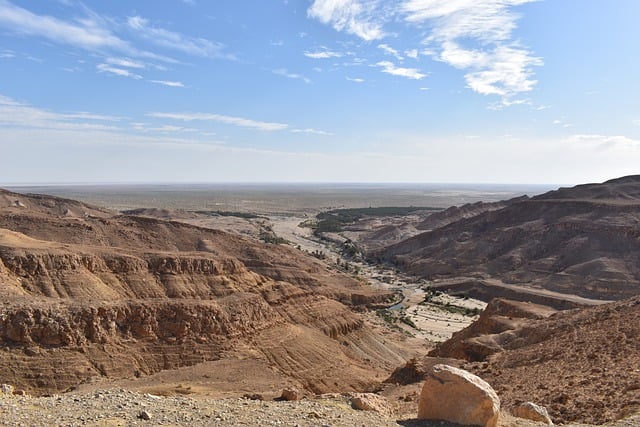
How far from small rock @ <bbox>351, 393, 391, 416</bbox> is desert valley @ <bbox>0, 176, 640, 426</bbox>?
10cm

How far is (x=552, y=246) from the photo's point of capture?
92875mm

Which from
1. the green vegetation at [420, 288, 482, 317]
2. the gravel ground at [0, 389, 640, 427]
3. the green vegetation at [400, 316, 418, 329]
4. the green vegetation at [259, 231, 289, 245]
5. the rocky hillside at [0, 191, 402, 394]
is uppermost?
the gravel ground at [0, 389, 640, 427]

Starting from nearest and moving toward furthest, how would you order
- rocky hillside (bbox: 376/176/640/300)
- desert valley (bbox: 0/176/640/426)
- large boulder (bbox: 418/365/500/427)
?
large boulder (bbox: 418/365/500/427) < desert valley (bbox: 0/176/640/426) < rocky hillside (bbox: 376/176/640/300)

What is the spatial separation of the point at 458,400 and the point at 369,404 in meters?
3.67

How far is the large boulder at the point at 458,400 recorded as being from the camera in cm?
1360

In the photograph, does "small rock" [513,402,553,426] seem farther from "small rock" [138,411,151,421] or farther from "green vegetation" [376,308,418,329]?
"green vegetation" [376,308,418,329]

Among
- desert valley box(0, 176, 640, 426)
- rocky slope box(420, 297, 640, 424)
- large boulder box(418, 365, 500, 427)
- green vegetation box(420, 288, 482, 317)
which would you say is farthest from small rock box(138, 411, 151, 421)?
green vegetation box(420, 288, 482, 317)

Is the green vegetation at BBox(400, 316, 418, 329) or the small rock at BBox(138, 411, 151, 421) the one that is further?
the green vegetation at BBox(400, 316, 418, 329)

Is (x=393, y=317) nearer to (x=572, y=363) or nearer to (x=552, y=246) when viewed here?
(x=552, y=246)

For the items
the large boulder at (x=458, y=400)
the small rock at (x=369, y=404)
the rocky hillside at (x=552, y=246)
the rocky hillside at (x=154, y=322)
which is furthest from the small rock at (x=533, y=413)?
the rocky hillside at (x=552, y=246)

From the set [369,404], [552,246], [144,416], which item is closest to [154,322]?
[369,404]

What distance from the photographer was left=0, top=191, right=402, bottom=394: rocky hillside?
29406 mm

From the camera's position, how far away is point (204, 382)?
29.4 m

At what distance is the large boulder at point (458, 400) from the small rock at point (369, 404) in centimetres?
219
